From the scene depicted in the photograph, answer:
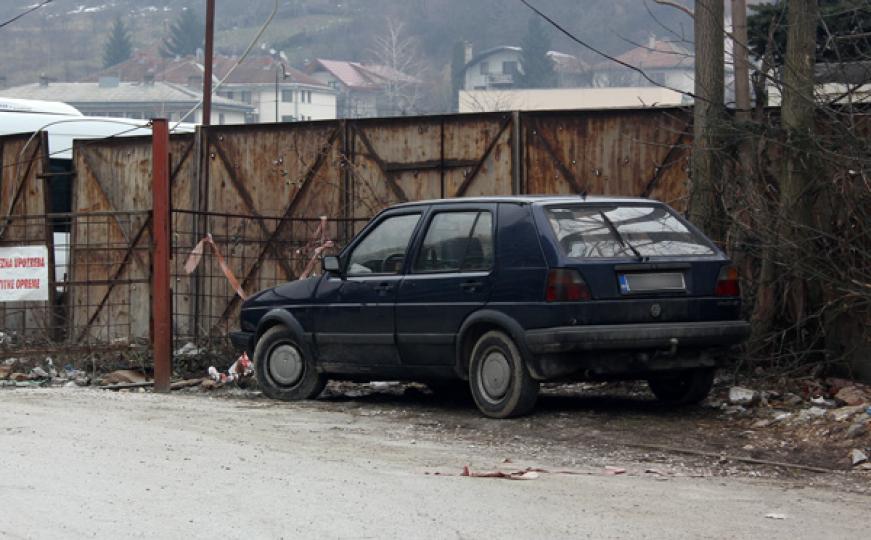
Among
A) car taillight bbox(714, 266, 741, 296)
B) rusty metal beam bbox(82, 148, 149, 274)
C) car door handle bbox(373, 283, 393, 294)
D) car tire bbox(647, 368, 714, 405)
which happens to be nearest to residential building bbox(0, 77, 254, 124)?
rusty metal beam bbox(82, 148, 149, 274)

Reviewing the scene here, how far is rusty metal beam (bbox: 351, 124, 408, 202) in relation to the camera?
51.8 feet

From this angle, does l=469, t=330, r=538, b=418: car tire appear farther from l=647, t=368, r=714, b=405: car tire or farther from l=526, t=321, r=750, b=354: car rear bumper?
l=647, t=368, r=714, b=405: car tire

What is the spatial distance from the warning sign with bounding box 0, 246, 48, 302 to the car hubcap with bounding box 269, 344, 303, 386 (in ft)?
14.4

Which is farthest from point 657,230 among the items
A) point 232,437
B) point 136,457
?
point 136,457

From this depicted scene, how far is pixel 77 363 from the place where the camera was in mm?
15367

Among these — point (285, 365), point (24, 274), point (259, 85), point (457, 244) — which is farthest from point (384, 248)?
point (259, 85)

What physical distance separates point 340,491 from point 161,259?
649 centimetres

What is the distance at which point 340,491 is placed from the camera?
7734 millimetres

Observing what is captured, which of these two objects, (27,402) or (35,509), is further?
(27,402)

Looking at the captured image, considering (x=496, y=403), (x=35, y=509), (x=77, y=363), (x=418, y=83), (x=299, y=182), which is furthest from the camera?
(x=418, y=83)

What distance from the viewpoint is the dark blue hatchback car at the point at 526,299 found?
401 inches

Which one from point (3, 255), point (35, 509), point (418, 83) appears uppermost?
point (418, 83)

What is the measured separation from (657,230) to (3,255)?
28.0ft

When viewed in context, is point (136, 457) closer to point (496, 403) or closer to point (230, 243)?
point (496, 403)
